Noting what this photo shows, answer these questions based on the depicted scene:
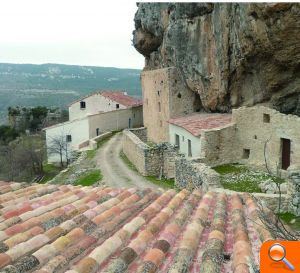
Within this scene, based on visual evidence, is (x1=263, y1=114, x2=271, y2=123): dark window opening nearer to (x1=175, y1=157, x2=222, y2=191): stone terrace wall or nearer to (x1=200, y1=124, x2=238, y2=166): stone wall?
(x1=200, y1=124, x2=238, y2=166): stone wall

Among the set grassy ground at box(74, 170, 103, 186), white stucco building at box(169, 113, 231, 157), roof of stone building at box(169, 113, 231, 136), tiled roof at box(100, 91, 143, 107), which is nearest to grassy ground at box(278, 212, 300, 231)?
white stucco building at box(169, 113, 231, 157)

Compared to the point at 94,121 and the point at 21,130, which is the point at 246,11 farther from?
the point at 21,130

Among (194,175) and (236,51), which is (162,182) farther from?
→ (236,51)

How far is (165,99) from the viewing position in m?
25.8

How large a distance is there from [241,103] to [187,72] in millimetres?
4208

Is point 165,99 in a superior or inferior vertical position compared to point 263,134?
superior

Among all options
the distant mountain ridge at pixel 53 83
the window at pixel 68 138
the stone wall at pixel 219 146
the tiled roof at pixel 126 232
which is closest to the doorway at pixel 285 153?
the stone wall at pixel 219 146

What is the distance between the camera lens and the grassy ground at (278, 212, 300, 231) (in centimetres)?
1070

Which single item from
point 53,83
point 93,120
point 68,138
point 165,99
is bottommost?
point 68,138

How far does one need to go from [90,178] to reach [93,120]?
1592 centimetres

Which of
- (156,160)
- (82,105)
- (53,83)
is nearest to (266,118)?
(156,160)

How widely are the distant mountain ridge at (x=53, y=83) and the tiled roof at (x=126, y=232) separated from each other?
3102 inches

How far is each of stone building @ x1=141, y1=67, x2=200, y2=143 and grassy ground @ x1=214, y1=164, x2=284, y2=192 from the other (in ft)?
24.9

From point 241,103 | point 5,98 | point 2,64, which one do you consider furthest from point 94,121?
point 2,64
